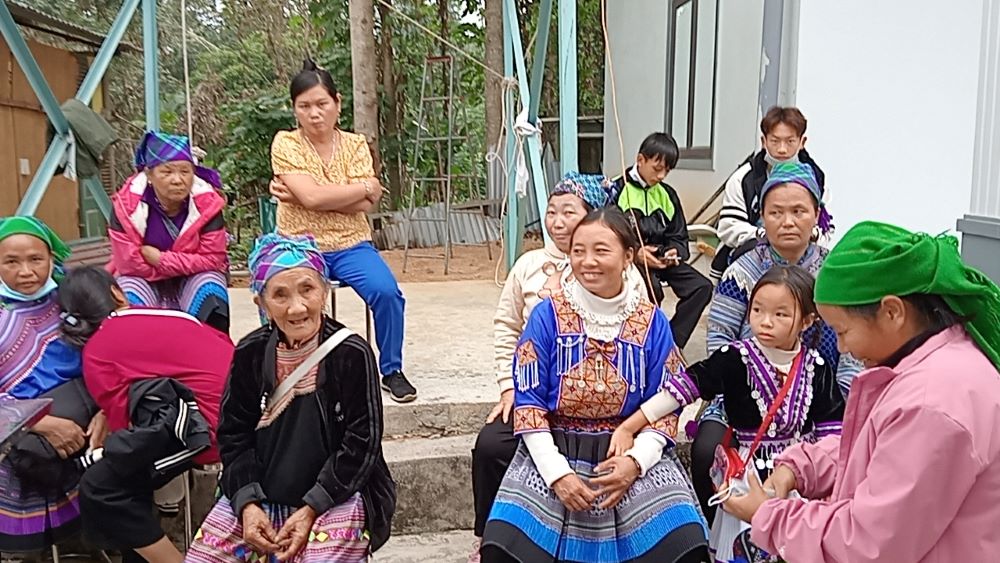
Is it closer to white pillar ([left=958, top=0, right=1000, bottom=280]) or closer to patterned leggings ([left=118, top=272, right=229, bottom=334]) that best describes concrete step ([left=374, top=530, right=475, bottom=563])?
patterned leggings ([left=118, top=272, right=229, bottom=334])

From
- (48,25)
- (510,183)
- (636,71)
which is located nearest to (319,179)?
(510,183)

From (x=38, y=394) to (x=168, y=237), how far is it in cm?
80

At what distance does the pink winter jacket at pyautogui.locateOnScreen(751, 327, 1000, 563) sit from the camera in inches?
47.7

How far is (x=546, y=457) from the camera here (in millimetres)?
2152

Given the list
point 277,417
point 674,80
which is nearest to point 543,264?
point 277,417

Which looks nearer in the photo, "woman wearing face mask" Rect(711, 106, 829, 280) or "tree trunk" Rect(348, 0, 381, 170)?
"woman wearing face mask" Rect(711, 106, 829, 280)

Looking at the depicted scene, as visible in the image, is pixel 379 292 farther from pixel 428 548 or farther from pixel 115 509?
pixel 115 509

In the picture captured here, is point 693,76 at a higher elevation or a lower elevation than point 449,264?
higher

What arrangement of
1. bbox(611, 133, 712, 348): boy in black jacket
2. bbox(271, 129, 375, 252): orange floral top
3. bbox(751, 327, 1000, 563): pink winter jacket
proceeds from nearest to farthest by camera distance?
1. bbox(751, 327, 1000, 563): pink winter jacket
2. bbox(271, 129, 375, 252): orange floral top
3. bbox(611, 133, 712, 348): boy in black jacket

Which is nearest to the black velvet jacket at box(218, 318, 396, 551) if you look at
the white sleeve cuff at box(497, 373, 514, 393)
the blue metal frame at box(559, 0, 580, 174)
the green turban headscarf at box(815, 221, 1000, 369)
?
the white sleeve cuff at box(497, 373, 514, 393)

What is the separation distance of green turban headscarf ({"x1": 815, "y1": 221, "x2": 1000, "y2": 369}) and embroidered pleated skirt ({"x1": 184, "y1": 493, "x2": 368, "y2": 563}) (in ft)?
4.51

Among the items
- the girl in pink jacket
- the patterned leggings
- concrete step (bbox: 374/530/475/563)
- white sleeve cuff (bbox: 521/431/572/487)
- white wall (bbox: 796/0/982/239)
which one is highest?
white wall (bbox: 796/0/982/239)

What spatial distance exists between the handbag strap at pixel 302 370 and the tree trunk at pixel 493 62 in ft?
20.5

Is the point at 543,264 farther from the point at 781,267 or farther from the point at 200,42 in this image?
the point at 200,42
